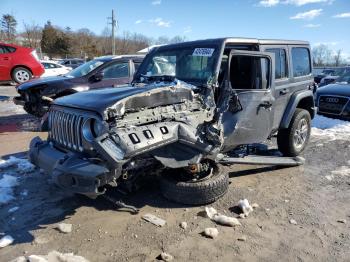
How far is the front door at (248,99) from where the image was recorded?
16.0ft

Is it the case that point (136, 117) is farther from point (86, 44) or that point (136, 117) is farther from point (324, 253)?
point (86, 44)

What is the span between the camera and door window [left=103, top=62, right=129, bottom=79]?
9055 mm

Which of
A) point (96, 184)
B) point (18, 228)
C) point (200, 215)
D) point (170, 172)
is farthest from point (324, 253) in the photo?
point (18, 228)

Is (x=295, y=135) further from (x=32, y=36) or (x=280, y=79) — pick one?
(x=32, y=36)

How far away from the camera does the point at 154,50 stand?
5.90m

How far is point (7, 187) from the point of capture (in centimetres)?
507

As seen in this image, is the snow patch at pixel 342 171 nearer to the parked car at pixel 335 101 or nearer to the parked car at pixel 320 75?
the parked car at pixel 335 101

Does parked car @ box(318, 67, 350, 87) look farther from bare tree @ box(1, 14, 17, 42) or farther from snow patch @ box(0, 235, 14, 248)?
bare tree @ box(1, 14, 17, 42)

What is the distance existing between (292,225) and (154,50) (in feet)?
11.1

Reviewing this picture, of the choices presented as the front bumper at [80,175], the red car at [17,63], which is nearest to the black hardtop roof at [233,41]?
the front bumper at [80,175]

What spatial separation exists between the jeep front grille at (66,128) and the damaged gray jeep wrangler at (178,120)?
1cm

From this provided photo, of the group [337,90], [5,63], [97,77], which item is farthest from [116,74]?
[5,63]

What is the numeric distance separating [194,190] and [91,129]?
4.68 ft

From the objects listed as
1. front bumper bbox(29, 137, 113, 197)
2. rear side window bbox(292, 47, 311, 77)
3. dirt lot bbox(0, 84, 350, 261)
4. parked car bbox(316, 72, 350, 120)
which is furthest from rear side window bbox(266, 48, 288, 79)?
parked car bbox(316, 72, 350, 120)
